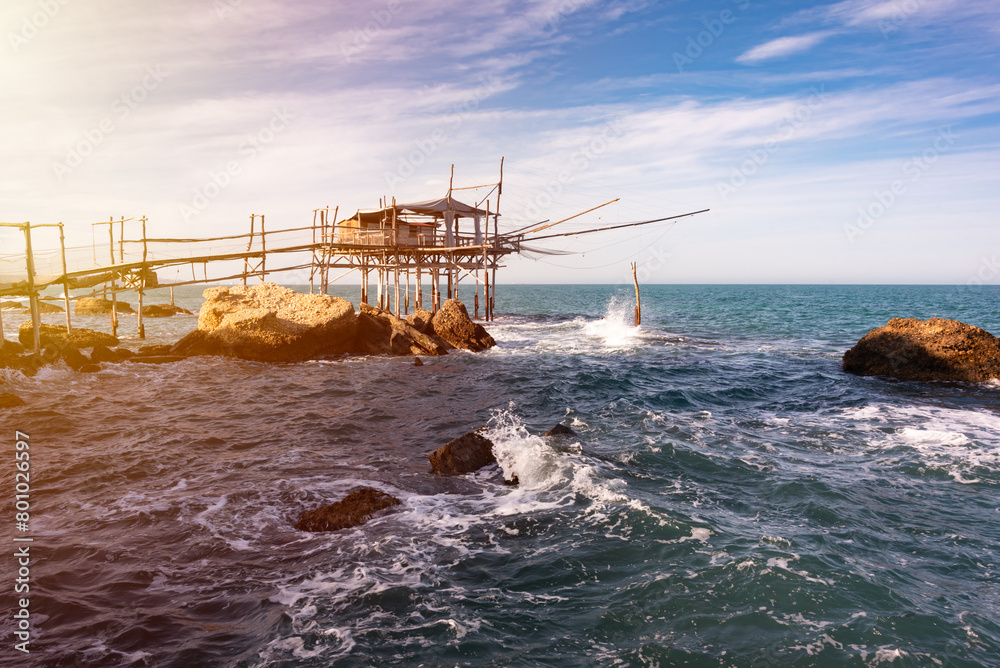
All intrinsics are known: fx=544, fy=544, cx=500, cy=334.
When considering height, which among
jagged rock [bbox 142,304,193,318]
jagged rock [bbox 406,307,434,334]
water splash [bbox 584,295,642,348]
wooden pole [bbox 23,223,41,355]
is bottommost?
water splash [bbox 584,295,642,348]

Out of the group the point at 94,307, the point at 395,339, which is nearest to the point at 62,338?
the point at 395,339

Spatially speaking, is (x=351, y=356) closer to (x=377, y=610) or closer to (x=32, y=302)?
(x=32, y=302)

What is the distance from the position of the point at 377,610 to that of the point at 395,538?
5.35 ft

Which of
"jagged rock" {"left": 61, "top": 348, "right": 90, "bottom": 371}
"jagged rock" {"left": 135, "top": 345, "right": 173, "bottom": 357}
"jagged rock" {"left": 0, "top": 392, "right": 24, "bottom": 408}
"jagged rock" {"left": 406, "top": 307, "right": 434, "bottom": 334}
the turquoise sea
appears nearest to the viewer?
the turquoise sea

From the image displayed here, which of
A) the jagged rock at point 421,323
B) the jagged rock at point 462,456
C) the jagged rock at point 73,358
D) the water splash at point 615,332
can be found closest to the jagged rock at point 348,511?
the jagged rock at point 462,456

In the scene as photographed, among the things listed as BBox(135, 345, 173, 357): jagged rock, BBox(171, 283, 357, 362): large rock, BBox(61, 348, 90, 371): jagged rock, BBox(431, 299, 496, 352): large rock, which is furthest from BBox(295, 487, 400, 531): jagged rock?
BBox(135, 345, 173, 357): jagged rock

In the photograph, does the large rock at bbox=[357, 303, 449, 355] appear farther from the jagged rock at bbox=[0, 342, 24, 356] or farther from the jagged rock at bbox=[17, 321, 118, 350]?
the jagged rock at bbox=[0, 342, 24, 356]

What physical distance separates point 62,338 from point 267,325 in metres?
8.44

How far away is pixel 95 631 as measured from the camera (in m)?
5.57

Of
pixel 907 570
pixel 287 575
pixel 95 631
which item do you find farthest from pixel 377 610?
pixel 907 570

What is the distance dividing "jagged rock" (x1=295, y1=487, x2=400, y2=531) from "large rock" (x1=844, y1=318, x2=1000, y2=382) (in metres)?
19.2

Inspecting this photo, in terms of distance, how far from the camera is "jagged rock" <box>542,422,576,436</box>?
12484 mm

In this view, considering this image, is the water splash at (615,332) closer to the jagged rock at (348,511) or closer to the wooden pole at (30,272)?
the jagged rock at (348,511)

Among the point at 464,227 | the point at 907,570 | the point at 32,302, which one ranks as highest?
the point at 464,227
